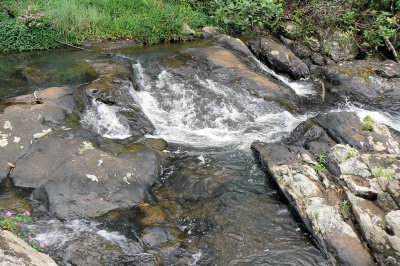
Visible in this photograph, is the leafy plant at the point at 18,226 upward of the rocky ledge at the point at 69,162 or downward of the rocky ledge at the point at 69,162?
upward

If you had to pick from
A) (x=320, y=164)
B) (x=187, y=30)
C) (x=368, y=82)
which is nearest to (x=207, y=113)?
(x=320, y=164)

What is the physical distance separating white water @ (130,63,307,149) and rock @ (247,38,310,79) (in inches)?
110

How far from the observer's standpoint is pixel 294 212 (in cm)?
504

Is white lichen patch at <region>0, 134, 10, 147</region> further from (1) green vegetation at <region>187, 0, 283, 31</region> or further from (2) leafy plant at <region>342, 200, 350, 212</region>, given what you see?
(1) green vegetation at <region>187, 0, 283, 31</region>

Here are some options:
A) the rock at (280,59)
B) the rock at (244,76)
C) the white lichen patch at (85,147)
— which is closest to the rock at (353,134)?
the rock at (244,76)

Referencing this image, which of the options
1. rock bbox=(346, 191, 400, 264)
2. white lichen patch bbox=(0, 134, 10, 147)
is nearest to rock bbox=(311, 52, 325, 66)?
rock bbox=(346, 191, 400, 264)

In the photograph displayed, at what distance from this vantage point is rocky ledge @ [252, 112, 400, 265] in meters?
4.17

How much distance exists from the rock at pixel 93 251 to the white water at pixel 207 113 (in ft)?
10.9

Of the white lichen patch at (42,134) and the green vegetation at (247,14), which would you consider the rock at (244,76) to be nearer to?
the green vegetation at (247,14)

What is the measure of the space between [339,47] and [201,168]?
946 cm

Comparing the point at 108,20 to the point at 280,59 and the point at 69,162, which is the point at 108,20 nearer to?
the point at 280,59

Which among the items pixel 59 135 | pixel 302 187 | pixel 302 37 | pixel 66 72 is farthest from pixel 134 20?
pixel 302 187

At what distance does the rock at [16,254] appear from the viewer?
2.75m

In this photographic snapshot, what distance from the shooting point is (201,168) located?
617 centimetres
